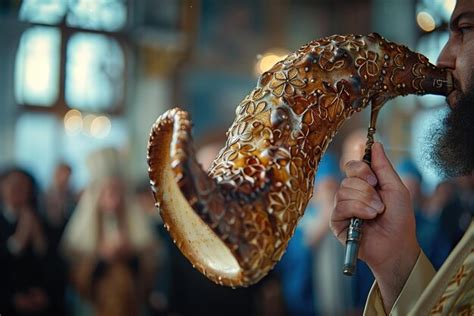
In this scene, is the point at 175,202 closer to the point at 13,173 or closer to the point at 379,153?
the point at 379,153

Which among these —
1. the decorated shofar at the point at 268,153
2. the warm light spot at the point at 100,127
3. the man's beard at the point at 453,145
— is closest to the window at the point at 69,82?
the warm light spot at the point at 100,127

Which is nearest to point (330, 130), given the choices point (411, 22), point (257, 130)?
point (257, 130)

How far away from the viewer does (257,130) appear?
169cm

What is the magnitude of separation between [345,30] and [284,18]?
819mm

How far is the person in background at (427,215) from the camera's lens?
6336 millimetres

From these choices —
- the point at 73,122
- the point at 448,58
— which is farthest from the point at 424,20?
the point at 448,58

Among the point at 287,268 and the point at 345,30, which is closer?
the point at 287,268

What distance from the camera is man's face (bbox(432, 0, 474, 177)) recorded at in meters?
1.99

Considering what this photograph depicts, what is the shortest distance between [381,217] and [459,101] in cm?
29

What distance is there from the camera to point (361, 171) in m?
2.01

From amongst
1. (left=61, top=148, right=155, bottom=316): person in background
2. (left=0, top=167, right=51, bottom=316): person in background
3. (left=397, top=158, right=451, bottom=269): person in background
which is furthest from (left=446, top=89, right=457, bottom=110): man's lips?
(left=61, top=148, right=155, bottom=316): person in background

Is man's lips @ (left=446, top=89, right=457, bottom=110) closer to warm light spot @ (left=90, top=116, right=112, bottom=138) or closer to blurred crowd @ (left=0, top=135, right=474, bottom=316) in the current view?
blurred crowd @ (left=0, top=135, right=474, bottom=316)

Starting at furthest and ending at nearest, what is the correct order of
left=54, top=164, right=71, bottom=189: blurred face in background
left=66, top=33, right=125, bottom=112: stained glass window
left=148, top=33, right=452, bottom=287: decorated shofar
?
left=66, top=33, right=125, bottom=112: stained glass window
left=54, top=164, right=71, bottom=189: blurred face in background
left=148, top=33, right=452, bottom=287: decorated shofar

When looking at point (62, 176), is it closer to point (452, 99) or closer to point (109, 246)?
point (109, 246)
